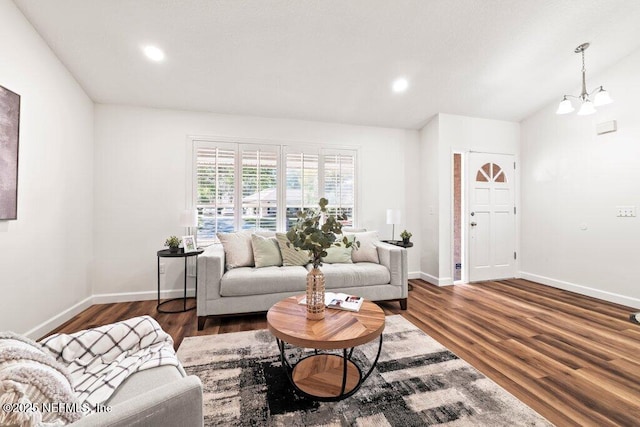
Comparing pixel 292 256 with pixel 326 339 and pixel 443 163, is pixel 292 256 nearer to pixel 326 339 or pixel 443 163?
pixel 326 339

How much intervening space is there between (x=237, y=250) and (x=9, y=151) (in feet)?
6.41

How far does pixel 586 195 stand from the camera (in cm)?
362

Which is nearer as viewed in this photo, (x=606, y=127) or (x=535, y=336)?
(x=535, y=336)

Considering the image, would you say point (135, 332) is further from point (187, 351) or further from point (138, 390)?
point (187, 351)

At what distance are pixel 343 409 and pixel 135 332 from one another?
1.18 meters

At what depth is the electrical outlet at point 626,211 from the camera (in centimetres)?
317

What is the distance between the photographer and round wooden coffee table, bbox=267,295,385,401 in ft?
4.82

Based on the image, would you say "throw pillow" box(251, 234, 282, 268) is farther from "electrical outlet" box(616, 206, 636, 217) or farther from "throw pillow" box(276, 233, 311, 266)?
"electrical outlet" box(616, 206, 636, 217)

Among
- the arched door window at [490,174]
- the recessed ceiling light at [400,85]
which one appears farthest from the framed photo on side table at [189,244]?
the arched door window at [490,174]

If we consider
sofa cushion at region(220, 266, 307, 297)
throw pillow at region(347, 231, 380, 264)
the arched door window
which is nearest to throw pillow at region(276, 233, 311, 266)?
sofa cushion at region(220, 266, 307, 297)

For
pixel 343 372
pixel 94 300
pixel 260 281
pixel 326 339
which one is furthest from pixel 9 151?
pixel 343 372

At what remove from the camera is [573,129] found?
3.76 m

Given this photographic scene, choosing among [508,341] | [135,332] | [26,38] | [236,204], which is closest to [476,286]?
[508,341]

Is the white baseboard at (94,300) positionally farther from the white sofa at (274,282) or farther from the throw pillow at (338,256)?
the throw pillow at (338,256)
